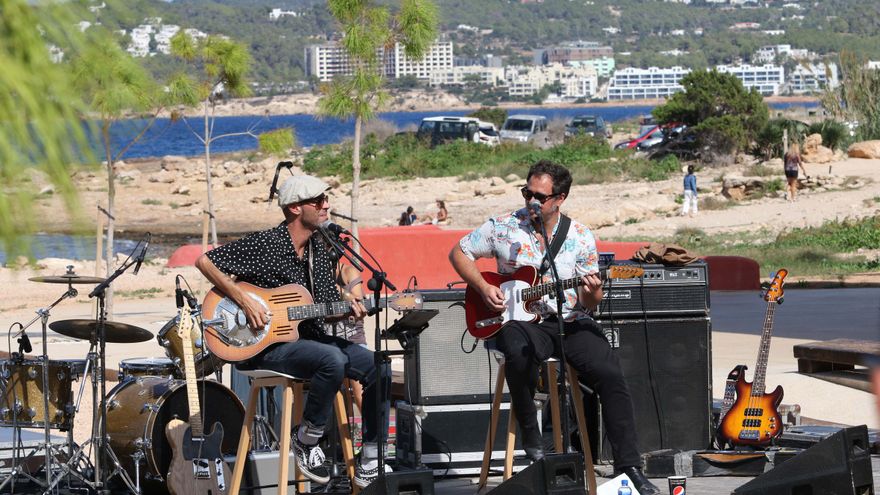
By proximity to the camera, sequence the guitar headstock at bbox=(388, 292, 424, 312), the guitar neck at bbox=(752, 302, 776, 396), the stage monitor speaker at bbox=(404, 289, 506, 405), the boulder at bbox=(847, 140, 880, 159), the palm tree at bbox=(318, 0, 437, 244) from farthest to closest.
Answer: the boulder at bbox=(847, 140, 880, 159) < the palm tree at bbox=(318, 0, 437, 244) < the guitar neck at bbox=(752, 302, 776, 396) < the stage monitor speaker at bbox=(404, 289, 506, 405) < the guitar headstock at bbox=(388, 292, 424, 312)

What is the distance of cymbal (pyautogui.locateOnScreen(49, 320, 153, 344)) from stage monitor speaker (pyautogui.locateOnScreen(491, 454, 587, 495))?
2496 mm

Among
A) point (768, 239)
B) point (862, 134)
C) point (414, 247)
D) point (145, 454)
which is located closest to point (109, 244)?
point (414, 247)

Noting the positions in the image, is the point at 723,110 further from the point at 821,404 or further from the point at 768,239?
the point at 821,404

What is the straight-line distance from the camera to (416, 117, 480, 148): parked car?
50.2m

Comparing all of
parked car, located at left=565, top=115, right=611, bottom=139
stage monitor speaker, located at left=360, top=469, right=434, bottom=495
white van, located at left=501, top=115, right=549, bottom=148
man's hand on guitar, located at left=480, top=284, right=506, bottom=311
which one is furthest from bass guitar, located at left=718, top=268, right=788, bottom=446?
parked car, located at left=565, top=115, right=611, bottom=139

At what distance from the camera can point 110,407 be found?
714cm

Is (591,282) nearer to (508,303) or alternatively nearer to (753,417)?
(508,303)

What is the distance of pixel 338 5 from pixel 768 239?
11865mm

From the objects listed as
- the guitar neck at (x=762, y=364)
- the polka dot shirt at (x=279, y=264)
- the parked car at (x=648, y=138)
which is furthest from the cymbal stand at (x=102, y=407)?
the parked car at (x=648, y=138)

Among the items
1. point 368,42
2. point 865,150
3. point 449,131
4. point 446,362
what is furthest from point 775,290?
point 449,131

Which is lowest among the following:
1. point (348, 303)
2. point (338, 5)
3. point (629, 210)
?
point (629, 210)

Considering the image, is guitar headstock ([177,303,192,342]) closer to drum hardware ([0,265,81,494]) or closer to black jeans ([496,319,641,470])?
drum hardware ([0,265,81,494])

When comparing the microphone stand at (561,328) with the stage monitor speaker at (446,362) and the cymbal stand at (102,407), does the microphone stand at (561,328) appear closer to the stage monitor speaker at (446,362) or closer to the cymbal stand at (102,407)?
the stage monitor speaker at (446,362)

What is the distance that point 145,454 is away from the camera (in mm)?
6969
